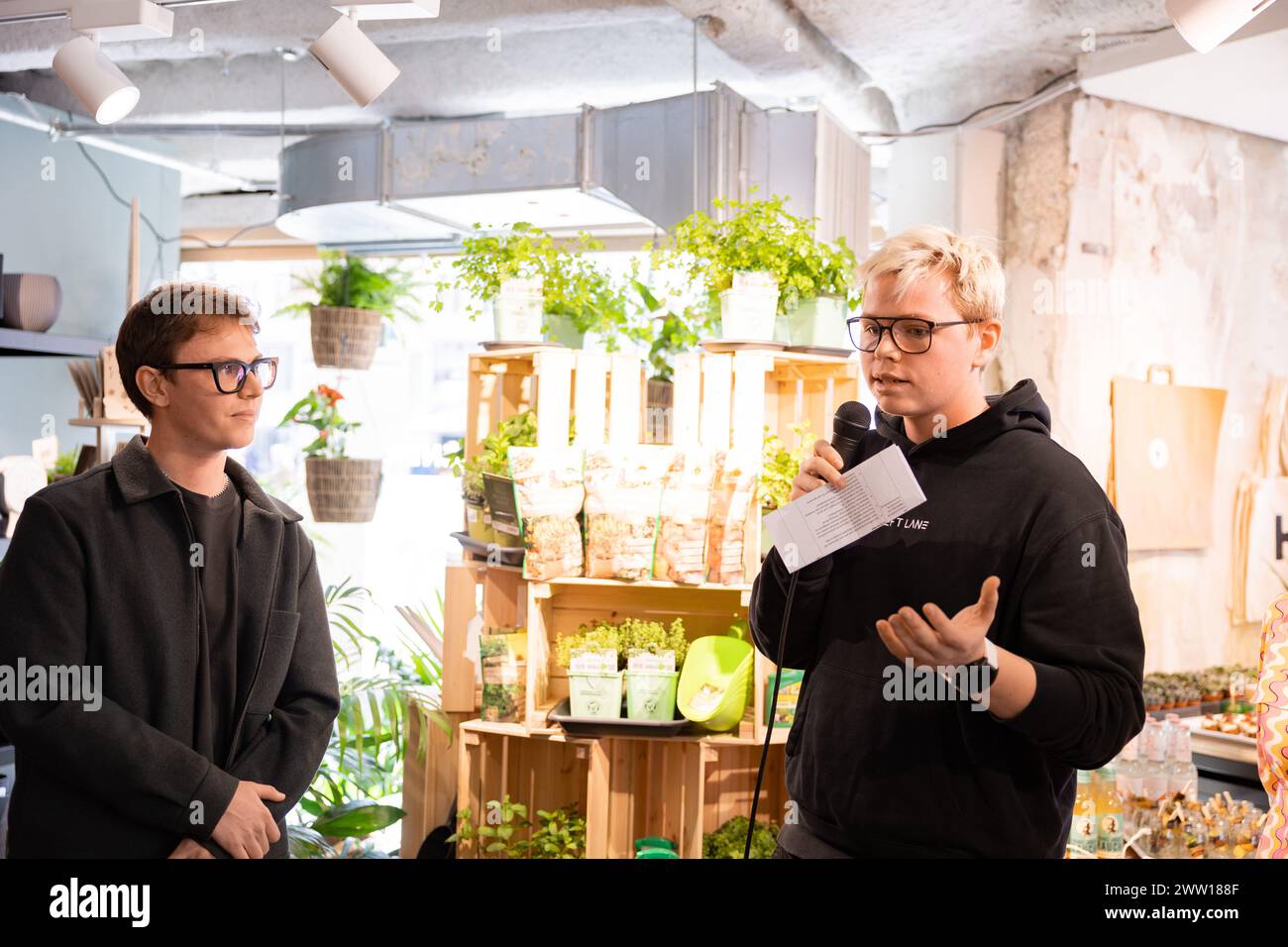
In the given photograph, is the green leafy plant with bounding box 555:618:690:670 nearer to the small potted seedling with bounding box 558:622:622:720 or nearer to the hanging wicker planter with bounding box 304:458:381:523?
the small potted seedling with bounding box 558:622:622:720

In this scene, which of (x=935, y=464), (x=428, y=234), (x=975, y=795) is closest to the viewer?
(x=975, y=795)

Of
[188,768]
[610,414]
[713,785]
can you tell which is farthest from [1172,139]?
[188,768]

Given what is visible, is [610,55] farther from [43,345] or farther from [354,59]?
[43,345]

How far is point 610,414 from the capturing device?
11.1 feet

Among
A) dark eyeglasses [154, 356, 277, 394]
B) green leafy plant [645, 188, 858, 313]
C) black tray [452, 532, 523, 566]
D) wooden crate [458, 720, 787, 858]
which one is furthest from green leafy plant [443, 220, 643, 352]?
dark eyeglasses [154, 356, 277, 394]

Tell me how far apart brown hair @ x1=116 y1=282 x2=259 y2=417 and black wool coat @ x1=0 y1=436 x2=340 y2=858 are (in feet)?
0.39

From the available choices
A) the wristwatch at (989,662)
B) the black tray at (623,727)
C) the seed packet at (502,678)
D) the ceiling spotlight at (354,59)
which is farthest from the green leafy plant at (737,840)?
the ceiling spotlight at (354,59)

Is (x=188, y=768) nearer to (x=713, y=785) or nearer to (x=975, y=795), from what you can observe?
(x=975, y=795)

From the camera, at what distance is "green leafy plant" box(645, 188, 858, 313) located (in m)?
3.10

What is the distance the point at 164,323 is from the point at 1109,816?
2791mm

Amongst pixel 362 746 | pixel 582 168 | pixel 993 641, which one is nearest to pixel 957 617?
pixel 993 641

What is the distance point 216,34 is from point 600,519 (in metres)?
2.59

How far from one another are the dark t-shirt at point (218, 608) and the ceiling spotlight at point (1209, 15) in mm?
2166
